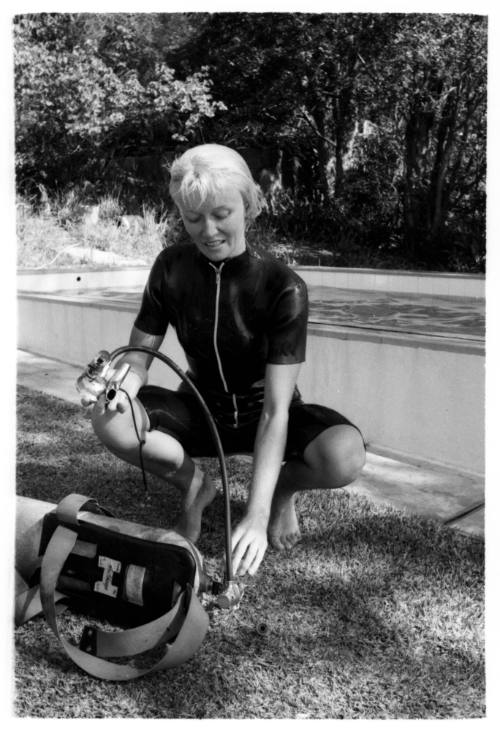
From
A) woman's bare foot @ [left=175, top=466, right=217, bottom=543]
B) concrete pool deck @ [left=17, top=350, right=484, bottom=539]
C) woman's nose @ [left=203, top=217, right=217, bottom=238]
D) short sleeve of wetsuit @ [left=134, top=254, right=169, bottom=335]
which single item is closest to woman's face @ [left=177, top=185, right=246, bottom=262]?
woman's nose @ [left=203, top=217, right=217, bottom=238]

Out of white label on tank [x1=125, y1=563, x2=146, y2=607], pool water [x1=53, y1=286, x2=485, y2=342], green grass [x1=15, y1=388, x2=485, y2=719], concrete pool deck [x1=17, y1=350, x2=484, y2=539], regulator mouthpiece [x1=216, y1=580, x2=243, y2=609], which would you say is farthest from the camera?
pool water [x1=53, y1=286, x2=485, y2=342]

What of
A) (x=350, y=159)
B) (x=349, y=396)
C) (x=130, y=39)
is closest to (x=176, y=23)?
(x=130, y=39)

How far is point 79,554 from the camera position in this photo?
206cm

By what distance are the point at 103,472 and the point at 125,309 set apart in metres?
2.42

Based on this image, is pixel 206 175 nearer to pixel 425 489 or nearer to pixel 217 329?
pixel 217 329

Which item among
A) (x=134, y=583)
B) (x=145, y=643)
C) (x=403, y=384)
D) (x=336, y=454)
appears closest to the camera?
(x=145, y=643)

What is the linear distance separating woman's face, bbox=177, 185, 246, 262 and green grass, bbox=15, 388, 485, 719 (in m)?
1.01

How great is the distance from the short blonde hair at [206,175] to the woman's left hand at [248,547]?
0.90 meters

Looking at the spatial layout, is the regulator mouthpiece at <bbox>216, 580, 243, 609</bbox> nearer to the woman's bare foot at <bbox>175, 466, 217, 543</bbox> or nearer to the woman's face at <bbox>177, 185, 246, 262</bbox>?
the woman's bare foot at <bbox>175, 466, 217, 543</bbox>

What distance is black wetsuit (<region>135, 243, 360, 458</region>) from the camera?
2365mm

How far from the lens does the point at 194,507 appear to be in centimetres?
256

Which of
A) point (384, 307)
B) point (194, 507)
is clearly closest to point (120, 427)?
point (194, 507)

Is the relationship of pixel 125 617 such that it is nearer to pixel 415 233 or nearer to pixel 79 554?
pixel 79 554

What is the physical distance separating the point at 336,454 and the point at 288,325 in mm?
423
